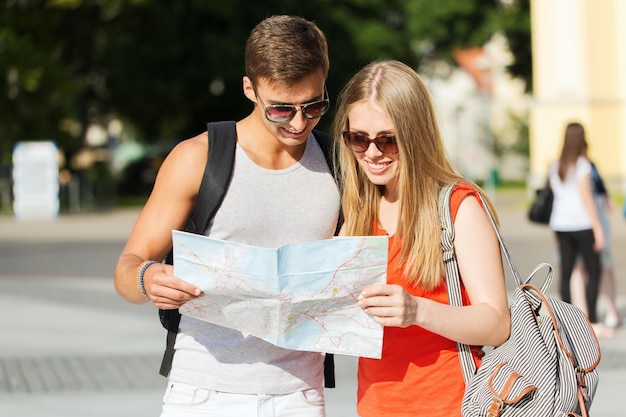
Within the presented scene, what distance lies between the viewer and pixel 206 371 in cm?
324

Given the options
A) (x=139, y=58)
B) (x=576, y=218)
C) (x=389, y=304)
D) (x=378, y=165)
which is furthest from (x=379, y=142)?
(x=139, y=58)

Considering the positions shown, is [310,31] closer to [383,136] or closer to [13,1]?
[383,136]

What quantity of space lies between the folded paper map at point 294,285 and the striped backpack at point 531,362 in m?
0.26

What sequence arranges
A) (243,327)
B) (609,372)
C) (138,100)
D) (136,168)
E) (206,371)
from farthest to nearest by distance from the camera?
(136,168), (138,100), (609,372), (206,371), (243,327)

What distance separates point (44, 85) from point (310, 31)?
29.1 metres

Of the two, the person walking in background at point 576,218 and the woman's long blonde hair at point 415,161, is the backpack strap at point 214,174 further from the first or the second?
the person walking in background at point 576,218

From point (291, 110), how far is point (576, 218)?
7.50m

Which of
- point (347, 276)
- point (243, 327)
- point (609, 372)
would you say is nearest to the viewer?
point (347, 276)

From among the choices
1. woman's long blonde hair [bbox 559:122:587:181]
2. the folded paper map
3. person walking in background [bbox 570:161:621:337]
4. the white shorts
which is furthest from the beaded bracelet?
person walking in background [bbox 570:161:621:337]

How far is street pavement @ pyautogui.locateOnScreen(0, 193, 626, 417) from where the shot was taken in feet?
24.0

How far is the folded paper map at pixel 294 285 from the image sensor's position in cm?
284

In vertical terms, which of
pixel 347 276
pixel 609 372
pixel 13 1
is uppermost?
pixel 13 1

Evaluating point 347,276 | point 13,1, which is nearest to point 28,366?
point 347,276

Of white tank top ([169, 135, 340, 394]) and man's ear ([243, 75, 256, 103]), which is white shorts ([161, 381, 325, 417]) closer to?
white tank top ([169, 135, 340, 394])
